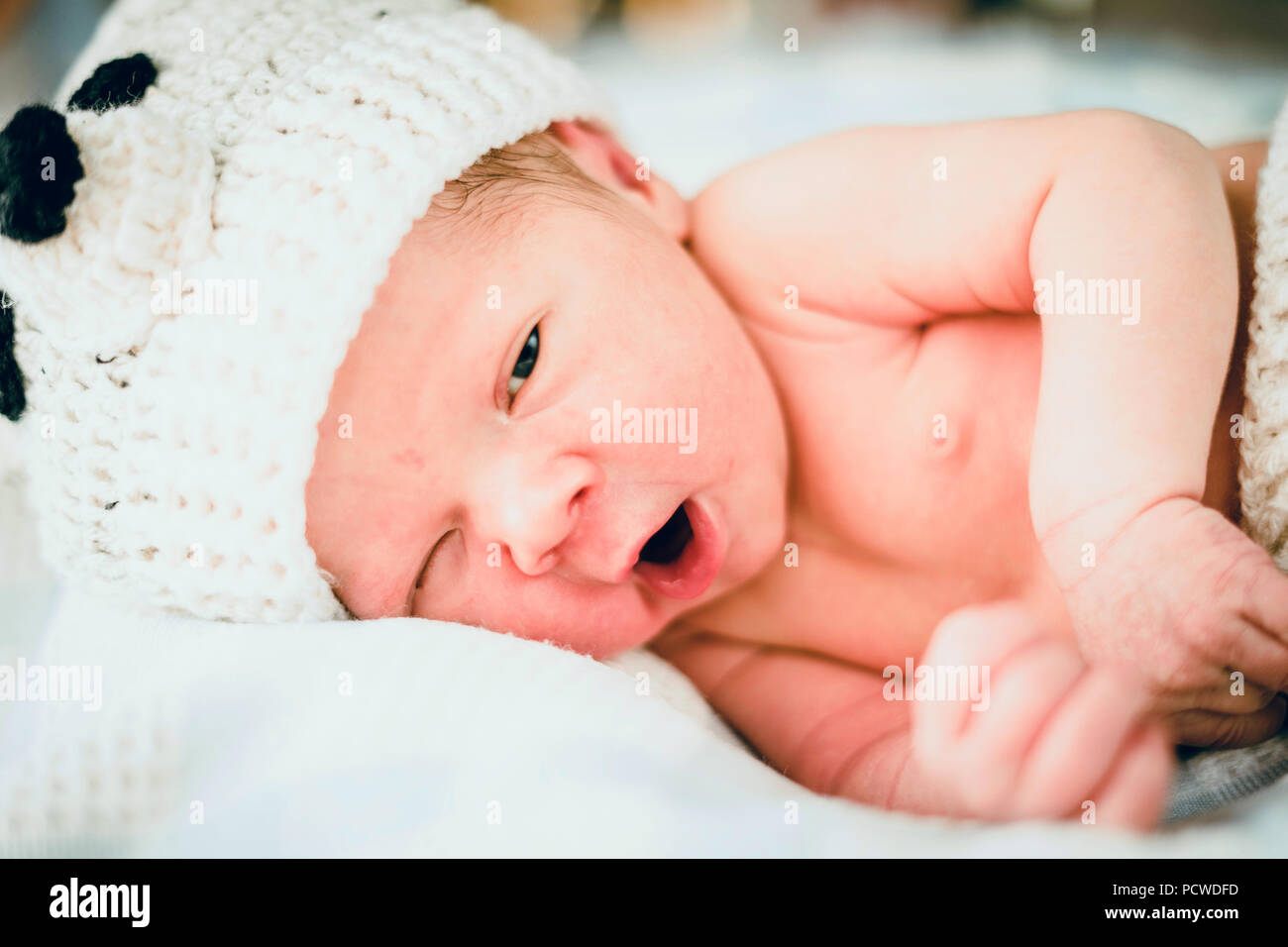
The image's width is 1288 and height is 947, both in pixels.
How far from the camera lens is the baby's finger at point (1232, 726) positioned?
33.5 inches

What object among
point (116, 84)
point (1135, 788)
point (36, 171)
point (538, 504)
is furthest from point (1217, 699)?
point (116, 84)

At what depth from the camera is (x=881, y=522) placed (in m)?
1.07

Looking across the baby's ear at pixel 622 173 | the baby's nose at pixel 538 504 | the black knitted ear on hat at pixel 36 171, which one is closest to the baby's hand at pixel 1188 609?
the baby's nose at pixel 538 504

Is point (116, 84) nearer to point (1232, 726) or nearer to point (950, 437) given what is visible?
point (950, 437)

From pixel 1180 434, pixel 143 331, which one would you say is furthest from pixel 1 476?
pixel 1180 434

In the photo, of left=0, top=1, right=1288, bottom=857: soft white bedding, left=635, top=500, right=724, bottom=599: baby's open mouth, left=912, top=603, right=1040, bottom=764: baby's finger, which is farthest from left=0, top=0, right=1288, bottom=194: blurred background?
left=912, top=603, right=1040, bottom=764: baby's finger

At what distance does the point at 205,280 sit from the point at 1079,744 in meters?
0.84

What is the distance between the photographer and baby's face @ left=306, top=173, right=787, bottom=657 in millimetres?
866

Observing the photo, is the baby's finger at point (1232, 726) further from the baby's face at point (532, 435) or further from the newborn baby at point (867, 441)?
the baby's face at point (532, 435)

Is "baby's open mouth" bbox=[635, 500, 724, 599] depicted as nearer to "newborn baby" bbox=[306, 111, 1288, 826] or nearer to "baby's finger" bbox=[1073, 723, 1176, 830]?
"newborn baby" bbox=[306, 111, 1288, 826]

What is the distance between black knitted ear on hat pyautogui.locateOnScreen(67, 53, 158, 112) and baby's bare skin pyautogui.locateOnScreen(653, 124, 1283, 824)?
657 millimetres

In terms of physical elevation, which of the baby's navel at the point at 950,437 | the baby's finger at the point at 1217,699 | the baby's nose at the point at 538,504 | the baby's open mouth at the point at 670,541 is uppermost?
the baby's navel at the point at 950,437

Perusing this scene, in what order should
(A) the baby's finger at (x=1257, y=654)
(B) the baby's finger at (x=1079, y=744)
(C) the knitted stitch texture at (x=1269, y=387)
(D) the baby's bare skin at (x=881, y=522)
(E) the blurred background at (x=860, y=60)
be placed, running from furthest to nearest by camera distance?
(E) the blurred background at (x=860, y=60), (D) the baby's bare skin at (x=881, y=522), (C) the knitted stitch texture at (x=1269, y=387), (A) the baby's finger at (x=1257, y=654), (B) the baby's finger at (x=1079, y=744)
